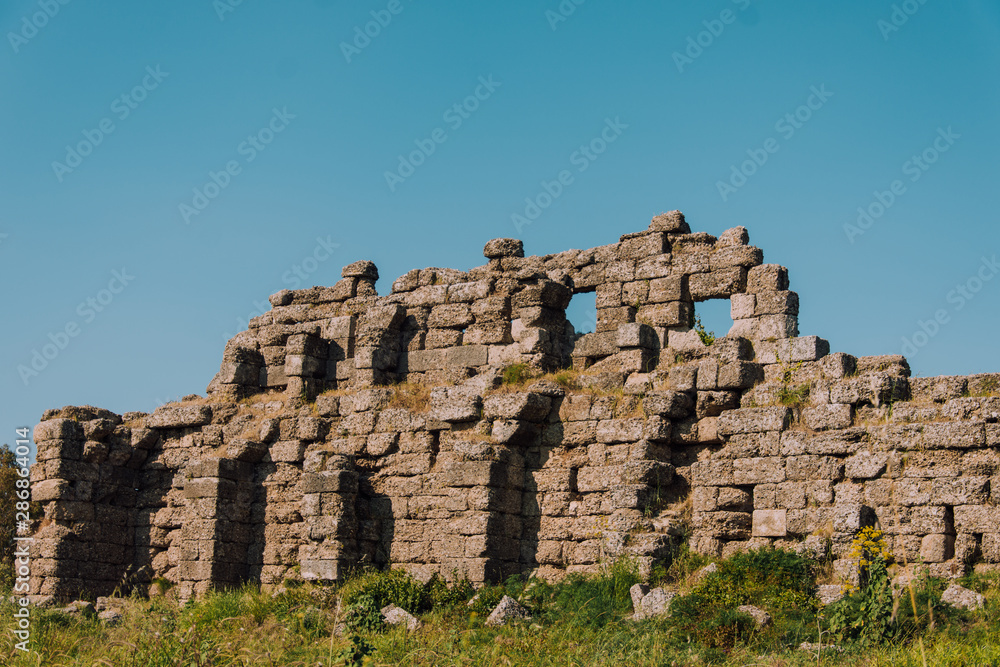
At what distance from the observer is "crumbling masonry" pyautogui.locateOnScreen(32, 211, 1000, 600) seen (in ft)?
53.7

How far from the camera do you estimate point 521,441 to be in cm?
1912

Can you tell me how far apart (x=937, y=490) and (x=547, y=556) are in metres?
5.39

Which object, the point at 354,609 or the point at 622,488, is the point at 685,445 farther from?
the point at 354,609

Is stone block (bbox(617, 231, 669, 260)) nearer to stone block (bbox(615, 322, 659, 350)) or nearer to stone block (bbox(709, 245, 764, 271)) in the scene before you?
stone block (bbox(709, 245, 764, 271))

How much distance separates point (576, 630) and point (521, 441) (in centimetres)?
442

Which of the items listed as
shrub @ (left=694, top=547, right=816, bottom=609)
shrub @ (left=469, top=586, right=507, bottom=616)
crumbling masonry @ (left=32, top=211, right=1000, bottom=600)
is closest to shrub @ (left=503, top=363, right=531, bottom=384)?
crumbling masonry @ (left=32, top=211, right=1000, bottom=600)

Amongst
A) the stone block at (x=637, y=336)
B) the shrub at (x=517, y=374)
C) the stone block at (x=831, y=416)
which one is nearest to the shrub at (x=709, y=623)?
the stone block at (x=831, y=416)

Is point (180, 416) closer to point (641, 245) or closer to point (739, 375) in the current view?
point (641, 245)

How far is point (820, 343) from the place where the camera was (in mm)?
17656

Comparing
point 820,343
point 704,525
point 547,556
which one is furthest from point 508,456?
point 820,343

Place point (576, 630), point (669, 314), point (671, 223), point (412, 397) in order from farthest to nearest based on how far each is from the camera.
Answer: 1. point (412, 397)
2. point (671, 223)
3. point (669, 314)
4. point (576, 630)

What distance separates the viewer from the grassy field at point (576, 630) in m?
13.0

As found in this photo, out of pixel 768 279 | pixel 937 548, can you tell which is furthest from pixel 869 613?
pixel 768 279

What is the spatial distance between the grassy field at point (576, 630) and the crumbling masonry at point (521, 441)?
0.78 m
